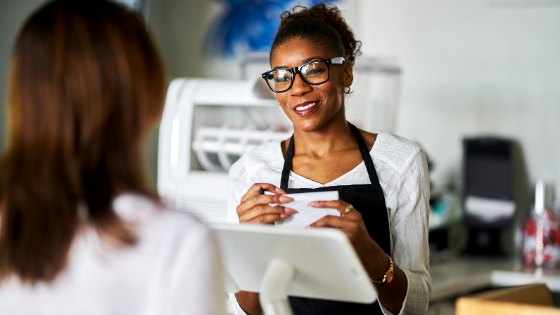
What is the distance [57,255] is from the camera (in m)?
0.64

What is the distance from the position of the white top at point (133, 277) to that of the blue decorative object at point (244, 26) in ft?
8.61

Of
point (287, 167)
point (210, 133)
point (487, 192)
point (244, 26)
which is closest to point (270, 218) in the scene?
point (287, 167)

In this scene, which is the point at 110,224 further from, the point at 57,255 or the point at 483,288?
the point at 483,288

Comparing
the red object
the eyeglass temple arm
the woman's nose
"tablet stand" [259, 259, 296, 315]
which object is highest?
the eyeglass temple arm

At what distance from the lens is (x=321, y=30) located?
128cm

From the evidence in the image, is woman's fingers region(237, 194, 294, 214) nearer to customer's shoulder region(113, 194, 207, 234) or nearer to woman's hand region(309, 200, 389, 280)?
woman's hand region(309, 200, 389, 280)

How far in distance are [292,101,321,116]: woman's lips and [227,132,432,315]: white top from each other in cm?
16

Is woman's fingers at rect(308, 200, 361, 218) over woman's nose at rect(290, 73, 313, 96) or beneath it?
beneath

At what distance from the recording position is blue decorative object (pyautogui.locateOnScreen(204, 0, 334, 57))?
10.4ft

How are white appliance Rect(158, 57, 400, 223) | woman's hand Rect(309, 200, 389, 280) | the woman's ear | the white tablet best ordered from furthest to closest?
white appliance Rect(158, 57, 400, 223) → the woman's ear → woman's hand Rect(309, 200, 389, 280) → the white tablet

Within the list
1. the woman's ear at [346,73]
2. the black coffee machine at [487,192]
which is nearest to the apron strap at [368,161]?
the woman's ear at [346,73]

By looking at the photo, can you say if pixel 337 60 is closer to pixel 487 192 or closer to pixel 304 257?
pixel 304 257

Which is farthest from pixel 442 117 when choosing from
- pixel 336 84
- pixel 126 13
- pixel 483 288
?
pixel 126 13

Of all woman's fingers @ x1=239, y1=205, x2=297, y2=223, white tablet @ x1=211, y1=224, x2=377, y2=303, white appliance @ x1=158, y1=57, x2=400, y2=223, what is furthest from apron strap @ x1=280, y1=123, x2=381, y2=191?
white appliance @ x1=158, y1=57, x2=400, y2=223
